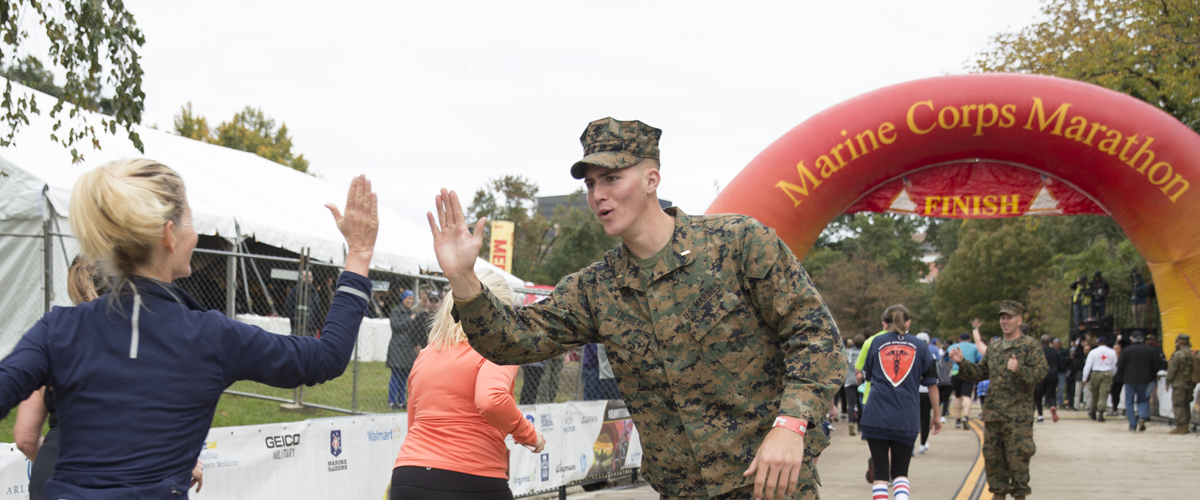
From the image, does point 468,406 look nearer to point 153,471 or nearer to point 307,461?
point 153,471

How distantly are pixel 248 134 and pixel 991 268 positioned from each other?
4495cm

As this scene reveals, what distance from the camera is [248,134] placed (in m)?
45.0

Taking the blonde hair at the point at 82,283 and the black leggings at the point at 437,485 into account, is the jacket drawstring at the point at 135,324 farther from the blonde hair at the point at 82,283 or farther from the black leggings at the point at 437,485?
the black leggings at the point at 437,485

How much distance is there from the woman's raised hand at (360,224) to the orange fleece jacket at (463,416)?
1.58 m

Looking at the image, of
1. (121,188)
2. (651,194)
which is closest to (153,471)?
(121,188)

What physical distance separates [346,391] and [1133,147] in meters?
10.1

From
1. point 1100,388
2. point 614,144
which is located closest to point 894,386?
point 614,144

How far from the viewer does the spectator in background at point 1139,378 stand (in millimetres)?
16438

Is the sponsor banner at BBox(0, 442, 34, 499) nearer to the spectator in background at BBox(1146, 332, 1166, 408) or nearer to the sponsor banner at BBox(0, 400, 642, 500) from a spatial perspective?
the sponsor banner at BBox(0, 400, 642, 500)

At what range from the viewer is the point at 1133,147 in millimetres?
8781

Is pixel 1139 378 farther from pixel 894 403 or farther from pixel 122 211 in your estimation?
pixel 122 211

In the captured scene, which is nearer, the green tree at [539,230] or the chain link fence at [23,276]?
the chain link fence at [23,276]

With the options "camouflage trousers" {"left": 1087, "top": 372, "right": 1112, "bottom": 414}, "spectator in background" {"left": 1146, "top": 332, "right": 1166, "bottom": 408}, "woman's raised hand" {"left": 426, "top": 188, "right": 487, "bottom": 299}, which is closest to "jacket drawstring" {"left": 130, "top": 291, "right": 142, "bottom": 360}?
"woman's raised hand" {"left": 426, "top": 188, "right": 487, "bottom": 299}

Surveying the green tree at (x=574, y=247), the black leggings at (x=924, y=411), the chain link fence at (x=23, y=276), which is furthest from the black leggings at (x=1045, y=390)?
the green tree at (x=574, y=247)
